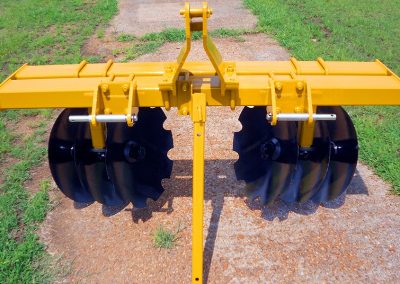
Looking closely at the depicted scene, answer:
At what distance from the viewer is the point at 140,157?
2992mm

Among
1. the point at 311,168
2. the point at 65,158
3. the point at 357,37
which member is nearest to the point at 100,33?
the point at 357,37

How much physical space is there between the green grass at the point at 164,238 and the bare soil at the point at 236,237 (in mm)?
41

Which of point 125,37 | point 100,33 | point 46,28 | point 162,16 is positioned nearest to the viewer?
point 125,37

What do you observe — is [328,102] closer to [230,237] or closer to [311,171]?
[311,171]

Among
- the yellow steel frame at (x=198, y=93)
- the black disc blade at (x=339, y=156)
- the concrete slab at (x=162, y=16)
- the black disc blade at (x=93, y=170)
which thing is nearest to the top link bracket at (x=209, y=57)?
the yellow steel frame at (x=198, y=93)

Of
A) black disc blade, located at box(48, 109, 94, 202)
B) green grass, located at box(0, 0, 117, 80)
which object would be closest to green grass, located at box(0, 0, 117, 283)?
green grass, located at box(0, 0, 117, 80)

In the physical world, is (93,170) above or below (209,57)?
below

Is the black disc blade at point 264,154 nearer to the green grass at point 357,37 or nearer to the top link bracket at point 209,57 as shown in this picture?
the top link bracket at point 209,57

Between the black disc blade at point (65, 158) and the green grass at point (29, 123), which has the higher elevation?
the black disc blade at point (65, 158)

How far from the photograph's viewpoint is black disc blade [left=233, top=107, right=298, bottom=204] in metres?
2.84

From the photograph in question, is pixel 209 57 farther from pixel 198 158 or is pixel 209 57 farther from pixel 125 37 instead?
pixel 125 37

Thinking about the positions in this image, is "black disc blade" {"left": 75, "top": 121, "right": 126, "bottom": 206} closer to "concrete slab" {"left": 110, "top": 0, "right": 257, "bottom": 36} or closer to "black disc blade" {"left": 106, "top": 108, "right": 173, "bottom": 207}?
"black disc blade" {"left": 106, "top": 108, "right": 173, "bottom": 207}

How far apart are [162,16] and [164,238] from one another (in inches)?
250

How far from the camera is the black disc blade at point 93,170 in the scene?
2.92 metres
